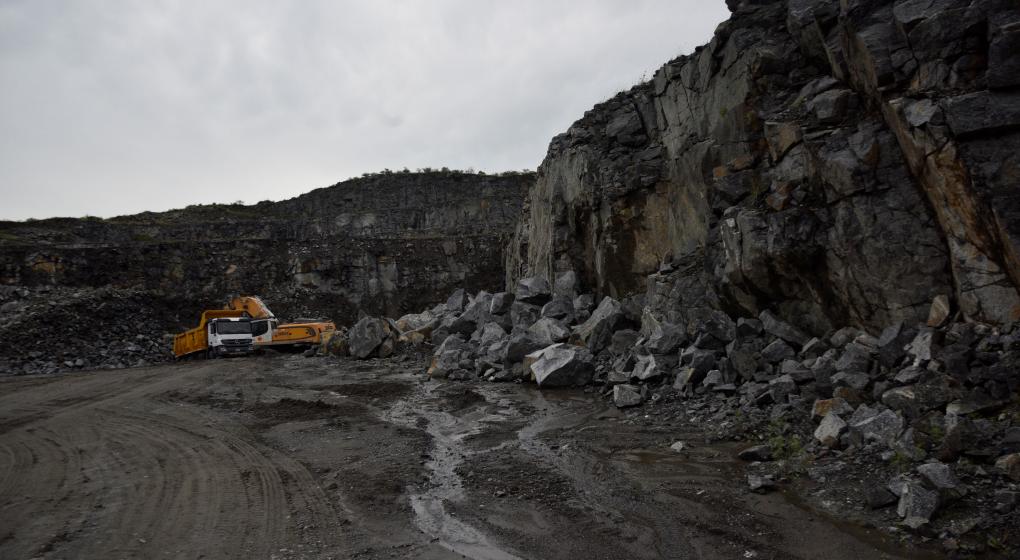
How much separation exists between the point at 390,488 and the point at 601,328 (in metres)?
7.06

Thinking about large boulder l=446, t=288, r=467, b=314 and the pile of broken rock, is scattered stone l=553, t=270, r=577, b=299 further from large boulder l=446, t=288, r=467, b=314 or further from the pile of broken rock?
large boulder l=446, t=288, r=467, b=314

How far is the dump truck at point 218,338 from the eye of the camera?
2002cm

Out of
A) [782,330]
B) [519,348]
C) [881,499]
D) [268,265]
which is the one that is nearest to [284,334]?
[268,265]

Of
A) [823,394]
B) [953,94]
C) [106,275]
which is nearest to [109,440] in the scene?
[823,394]

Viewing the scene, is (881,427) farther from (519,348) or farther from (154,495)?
(519,348)

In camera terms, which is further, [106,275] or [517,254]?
[106,275]

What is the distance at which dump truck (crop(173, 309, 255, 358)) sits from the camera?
2002cm

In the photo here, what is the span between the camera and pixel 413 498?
4.98 m

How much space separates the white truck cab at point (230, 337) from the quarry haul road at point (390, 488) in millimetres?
10430

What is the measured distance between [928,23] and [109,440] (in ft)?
36.3

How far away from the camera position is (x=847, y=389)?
6.02 m

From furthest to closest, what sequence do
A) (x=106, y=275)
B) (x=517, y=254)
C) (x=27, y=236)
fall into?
(x=27, y=236) → (x=106, y=275) → (x=517, y=254)

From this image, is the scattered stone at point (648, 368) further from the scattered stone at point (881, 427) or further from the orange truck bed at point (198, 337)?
the orange truck bed at point (198, 337)

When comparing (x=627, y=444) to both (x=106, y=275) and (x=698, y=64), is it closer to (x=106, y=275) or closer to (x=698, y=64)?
(x=698, y=64)
